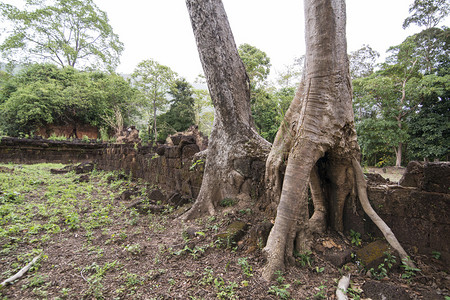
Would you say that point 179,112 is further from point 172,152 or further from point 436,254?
point 436,254

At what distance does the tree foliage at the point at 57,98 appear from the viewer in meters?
17.3

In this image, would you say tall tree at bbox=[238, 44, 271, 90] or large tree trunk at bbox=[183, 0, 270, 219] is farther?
tall tree at bbox=[238, 44, 271, 90]

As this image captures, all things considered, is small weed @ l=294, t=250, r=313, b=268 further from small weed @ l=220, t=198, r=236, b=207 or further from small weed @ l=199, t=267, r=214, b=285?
small weed @ l=220, t=198, r=236, b=207

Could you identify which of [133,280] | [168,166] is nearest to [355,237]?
[133,280]

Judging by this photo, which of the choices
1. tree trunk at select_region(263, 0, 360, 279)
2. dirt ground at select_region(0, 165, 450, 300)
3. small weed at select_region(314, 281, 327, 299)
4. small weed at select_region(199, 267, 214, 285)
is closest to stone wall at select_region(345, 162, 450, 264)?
dirt ground at select_region(0, 165, 450, 300)

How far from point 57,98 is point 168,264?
2090 cm

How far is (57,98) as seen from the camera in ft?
59.6

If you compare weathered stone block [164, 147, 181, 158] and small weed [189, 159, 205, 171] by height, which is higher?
weathered stone block [164, 147, 181, 158]

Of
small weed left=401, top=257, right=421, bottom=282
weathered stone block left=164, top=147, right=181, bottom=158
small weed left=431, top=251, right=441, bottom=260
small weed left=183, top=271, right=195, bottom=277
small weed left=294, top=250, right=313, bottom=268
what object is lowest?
small weed left=183, top=271, right=195, bottom=277

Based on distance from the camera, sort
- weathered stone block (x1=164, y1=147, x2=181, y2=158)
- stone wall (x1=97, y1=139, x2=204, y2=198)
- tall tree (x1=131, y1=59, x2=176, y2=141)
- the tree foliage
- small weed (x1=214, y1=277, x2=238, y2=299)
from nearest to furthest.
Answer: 1. small weed (x1=214, y1=277, x2=238, y2=299)
2. stone wall (x1=97, y1=139, x2=204, y2=198)
3. weathered stone block (x1=164, y1=147, x2=181, y2=158)
4. the tree foliage
5. tall tree (x1=131, y1=59, x2=176, y2=141)

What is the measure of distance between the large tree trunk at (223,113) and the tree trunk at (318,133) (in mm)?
1400

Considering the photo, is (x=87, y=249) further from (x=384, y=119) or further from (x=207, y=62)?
(x=384, y=119)

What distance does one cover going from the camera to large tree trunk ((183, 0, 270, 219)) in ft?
13.1

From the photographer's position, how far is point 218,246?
2.87m
